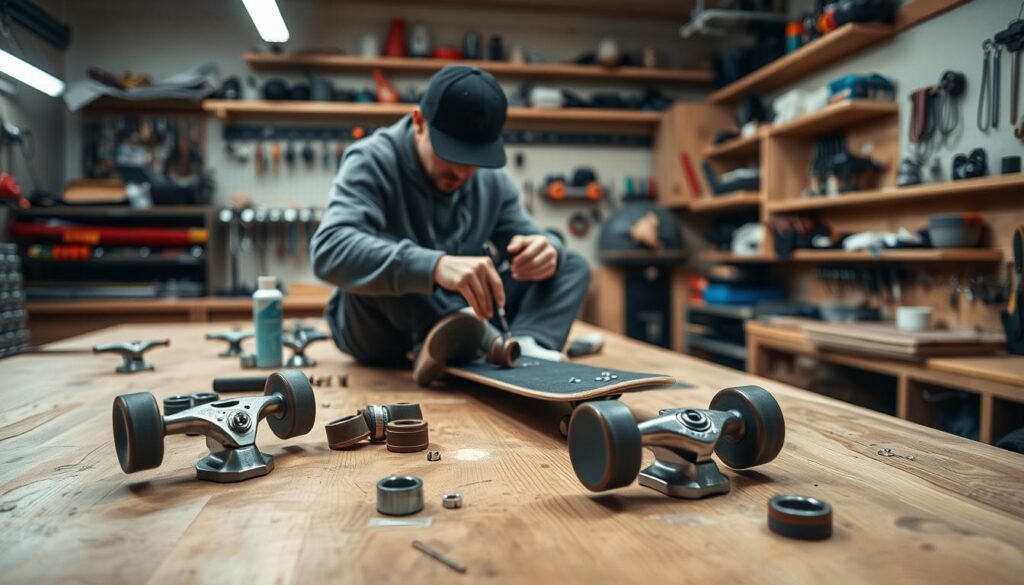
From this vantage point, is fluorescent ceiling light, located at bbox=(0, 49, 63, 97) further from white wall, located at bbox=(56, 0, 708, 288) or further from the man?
the man

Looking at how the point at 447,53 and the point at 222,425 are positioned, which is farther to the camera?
the point at 447,53

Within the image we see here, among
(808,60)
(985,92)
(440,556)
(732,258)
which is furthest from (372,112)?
(440,556)

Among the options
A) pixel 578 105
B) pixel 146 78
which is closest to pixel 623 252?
pixel 578 105

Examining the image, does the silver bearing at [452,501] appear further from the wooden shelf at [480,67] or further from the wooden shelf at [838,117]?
the wooden shelf at [480,67]

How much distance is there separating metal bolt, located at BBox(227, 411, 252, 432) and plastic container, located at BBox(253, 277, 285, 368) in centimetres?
90

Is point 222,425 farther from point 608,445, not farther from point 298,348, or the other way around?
point 298,348

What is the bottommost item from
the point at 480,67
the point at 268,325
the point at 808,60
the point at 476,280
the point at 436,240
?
the point at 268,325

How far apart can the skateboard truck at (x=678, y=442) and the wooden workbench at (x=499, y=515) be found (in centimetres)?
3

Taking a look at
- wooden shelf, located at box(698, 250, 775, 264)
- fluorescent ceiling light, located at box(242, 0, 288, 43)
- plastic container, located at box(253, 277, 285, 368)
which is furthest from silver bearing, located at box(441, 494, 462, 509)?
wooden shelf, located at box(698, 250, 775, 264)

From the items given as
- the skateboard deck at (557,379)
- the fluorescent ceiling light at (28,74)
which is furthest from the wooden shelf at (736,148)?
the fluorescent ceiling light at (28,74)

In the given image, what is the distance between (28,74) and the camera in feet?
11.4

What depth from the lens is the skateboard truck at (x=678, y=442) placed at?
78 cm

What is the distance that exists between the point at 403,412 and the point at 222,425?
1.13 feet

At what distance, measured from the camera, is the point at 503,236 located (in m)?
2.18
